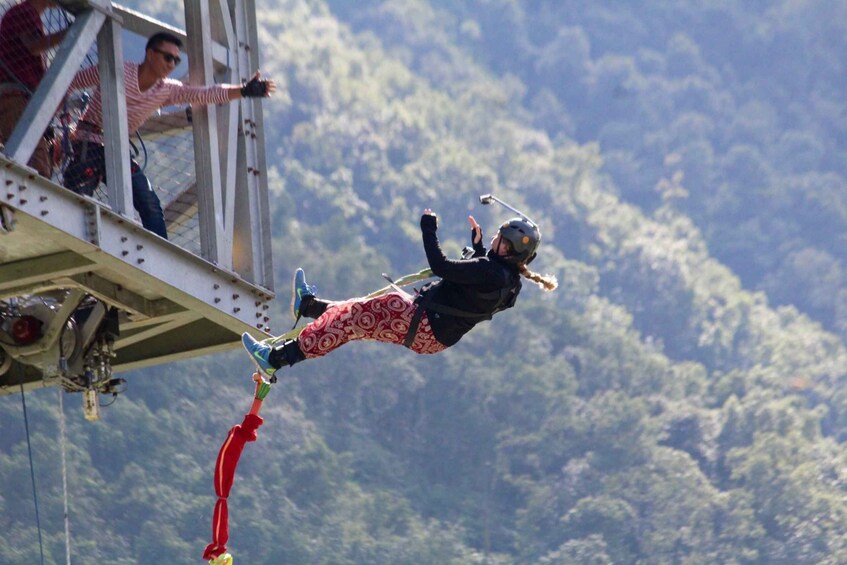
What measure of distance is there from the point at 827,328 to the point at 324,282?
29.3m

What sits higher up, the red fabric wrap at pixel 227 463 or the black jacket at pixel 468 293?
the black jacket at pixel 468 293

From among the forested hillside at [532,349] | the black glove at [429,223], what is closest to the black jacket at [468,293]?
the black glove at [429,223]

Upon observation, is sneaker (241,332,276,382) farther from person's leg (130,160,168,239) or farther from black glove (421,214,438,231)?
black glove (421,214,438,231)

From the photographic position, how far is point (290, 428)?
58.3m

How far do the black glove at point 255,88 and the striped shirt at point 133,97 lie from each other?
294 mm

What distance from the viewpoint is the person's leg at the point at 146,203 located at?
10.9 meters

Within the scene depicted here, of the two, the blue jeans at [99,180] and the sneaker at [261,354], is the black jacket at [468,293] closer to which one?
the sneaker at [261,354]

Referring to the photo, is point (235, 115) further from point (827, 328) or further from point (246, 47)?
point (827, 328)

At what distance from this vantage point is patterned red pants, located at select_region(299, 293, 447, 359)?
10477 millimetres

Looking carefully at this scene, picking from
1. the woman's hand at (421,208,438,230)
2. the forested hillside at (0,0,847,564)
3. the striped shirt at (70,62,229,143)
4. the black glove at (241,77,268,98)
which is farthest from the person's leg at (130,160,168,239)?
the forested hillside at (0,0,847,564)

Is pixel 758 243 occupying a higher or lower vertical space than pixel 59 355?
higher

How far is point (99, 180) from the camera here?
35.6ft

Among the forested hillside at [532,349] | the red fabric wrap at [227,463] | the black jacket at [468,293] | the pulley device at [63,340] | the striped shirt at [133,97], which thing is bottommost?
the red fabric wrap at [227,463]

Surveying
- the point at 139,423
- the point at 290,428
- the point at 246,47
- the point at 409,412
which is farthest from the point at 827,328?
the point at 246,47
